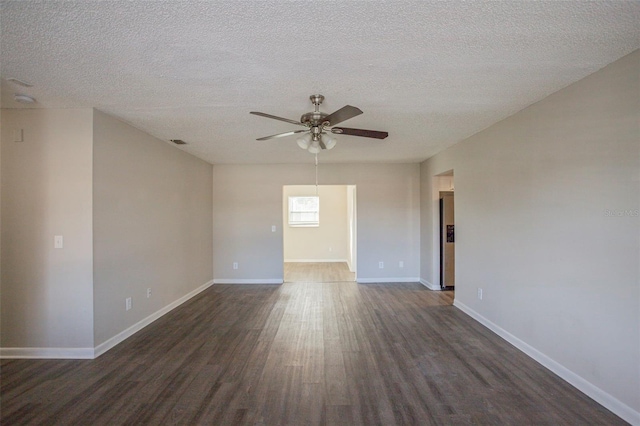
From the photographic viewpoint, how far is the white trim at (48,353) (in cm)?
262

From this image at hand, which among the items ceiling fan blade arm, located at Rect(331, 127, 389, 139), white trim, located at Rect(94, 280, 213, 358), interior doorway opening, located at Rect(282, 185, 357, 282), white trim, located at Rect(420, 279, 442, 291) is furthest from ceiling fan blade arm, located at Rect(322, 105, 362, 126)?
interior doorway opening, located at Rect(282, 185, 357, 282)

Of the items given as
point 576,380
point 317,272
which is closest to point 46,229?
point 576,380

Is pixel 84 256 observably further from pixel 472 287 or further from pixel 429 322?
pixel 472 287

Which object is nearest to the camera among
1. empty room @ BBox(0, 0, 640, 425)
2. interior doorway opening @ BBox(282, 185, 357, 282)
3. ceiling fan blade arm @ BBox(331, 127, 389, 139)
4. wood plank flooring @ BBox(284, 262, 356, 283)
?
empty room @ BBox(0, 0, 640, 425)

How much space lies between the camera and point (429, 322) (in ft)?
11.5

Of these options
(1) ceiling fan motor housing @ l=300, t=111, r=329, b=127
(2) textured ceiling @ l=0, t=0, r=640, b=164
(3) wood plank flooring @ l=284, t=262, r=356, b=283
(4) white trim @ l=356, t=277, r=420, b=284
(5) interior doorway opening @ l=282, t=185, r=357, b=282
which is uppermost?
(2) textured ceiling @ l=0, t=0, r=640, b=164

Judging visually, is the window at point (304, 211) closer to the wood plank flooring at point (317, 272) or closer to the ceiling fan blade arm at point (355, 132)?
the wood plank flooring at point (317, 272)

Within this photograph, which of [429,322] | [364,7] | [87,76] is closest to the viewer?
[364,7]

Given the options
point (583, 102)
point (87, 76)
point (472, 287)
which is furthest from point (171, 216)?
point (583, 102)

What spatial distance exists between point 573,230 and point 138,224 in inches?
168

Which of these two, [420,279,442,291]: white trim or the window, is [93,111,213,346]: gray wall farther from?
[420,279,442,291]: white trim

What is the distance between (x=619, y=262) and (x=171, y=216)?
184 inches

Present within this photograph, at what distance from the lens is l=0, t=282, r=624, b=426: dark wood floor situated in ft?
6.16

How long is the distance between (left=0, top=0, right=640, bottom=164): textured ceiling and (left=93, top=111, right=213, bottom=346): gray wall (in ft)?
1.58
